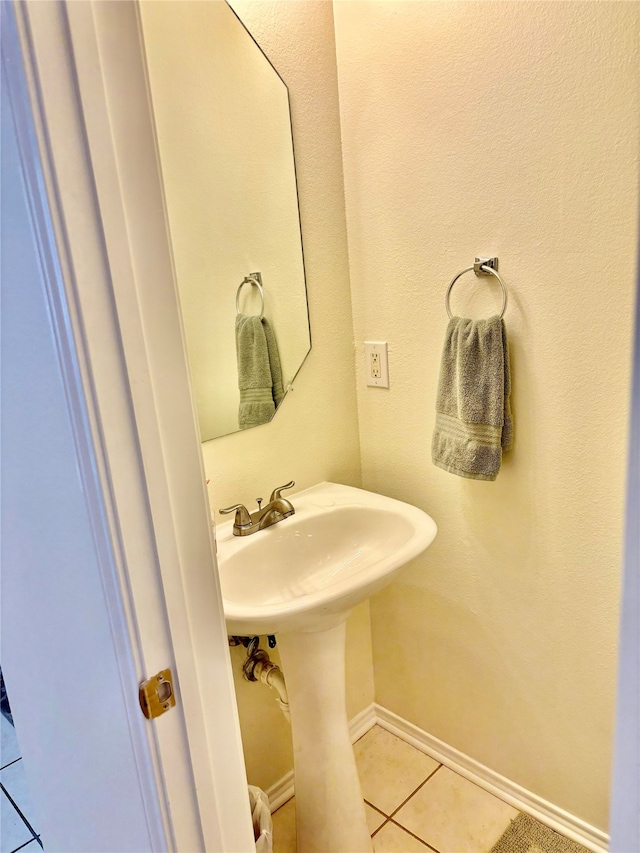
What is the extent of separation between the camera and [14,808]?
70.2 inches

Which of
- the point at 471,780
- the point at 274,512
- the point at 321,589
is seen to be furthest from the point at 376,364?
the point at 471,780

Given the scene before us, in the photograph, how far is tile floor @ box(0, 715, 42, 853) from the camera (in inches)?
65.2

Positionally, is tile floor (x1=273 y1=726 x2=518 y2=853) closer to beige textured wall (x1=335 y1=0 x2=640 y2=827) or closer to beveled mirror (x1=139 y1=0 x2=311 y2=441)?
beige textured wall (x1=335 y1=0 x2=640 y2=827)

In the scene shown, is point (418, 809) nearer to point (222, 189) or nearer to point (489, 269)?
point (489, 269)

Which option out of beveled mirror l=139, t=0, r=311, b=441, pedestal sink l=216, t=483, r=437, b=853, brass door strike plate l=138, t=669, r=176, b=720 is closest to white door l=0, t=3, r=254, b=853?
brass door strike plate l=138, t=669, r=176, b=720

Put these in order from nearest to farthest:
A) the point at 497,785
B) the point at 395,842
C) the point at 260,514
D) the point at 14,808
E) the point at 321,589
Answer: the point at 321,589 → the point at 260,514 → the point at 395,842 → the point at 497,785 → the point at 14,808

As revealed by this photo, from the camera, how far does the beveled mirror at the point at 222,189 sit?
48.7 inches

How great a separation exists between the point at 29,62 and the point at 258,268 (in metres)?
0.93

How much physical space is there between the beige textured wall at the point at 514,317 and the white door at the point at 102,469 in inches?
35.2

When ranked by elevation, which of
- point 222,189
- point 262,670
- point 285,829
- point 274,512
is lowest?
point 285,829

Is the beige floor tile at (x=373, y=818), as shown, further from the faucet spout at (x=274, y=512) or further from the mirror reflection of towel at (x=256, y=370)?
the mirror reflection of towel at (x=256, y=370)

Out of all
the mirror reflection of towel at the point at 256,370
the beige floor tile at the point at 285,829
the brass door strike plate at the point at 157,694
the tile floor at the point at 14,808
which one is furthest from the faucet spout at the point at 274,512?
the tile floor at the point at 14,808

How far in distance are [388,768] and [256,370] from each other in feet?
4.15

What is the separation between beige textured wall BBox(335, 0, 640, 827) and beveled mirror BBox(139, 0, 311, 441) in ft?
0.74
